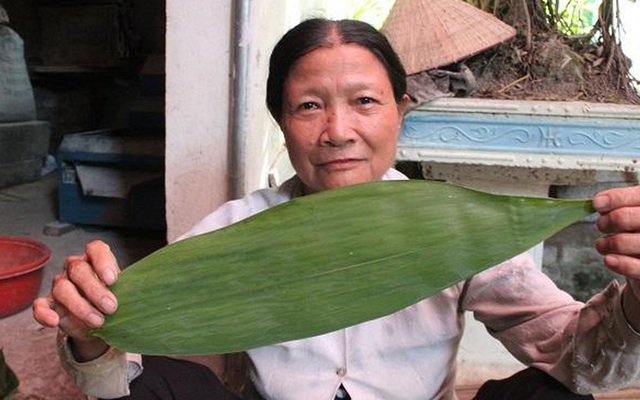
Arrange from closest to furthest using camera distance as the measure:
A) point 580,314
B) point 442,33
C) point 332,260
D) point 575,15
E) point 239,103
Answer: point 332,260 → point 580,314 → point 239,103 → point 442,33 → point 575,15

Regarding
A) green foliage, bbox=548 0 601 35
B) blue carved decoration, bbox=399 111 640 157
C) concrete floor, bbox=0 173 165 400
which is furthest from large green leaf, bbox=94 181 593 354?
green foliage, bbox=548 0 601 35

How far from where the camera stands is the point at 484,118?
4.34 feet

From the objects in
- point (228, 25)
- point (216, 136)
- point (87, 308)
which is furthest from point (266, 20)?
point (87, 308)

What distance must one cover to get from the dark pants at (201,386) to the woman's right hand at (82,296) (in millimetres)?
192

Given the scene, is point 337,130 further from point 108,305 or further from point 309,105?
point 108,305

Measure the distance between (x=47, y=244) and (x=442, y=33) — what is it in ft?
5.95

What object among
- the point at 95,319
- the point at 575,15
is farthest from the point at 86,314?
the point at 575,15

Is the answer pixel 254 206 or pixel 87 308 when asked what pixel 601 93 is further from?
pixel 87 308

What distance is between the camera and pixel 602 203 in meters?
0.53

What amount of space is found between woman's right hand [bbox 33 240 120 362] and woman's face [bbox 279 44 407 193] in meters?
0.31

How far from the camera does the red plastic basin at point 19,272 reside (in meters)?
1.68

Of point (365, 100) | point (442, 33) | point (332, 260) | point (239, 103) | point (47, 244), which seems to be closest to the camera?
point (332, 260)

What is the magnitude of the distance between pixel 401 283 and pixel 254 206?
49 centimetres

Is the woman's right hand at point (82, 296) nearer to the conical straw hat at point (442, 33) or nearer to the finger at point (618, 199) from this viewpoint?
the finger at point (618, 199)
